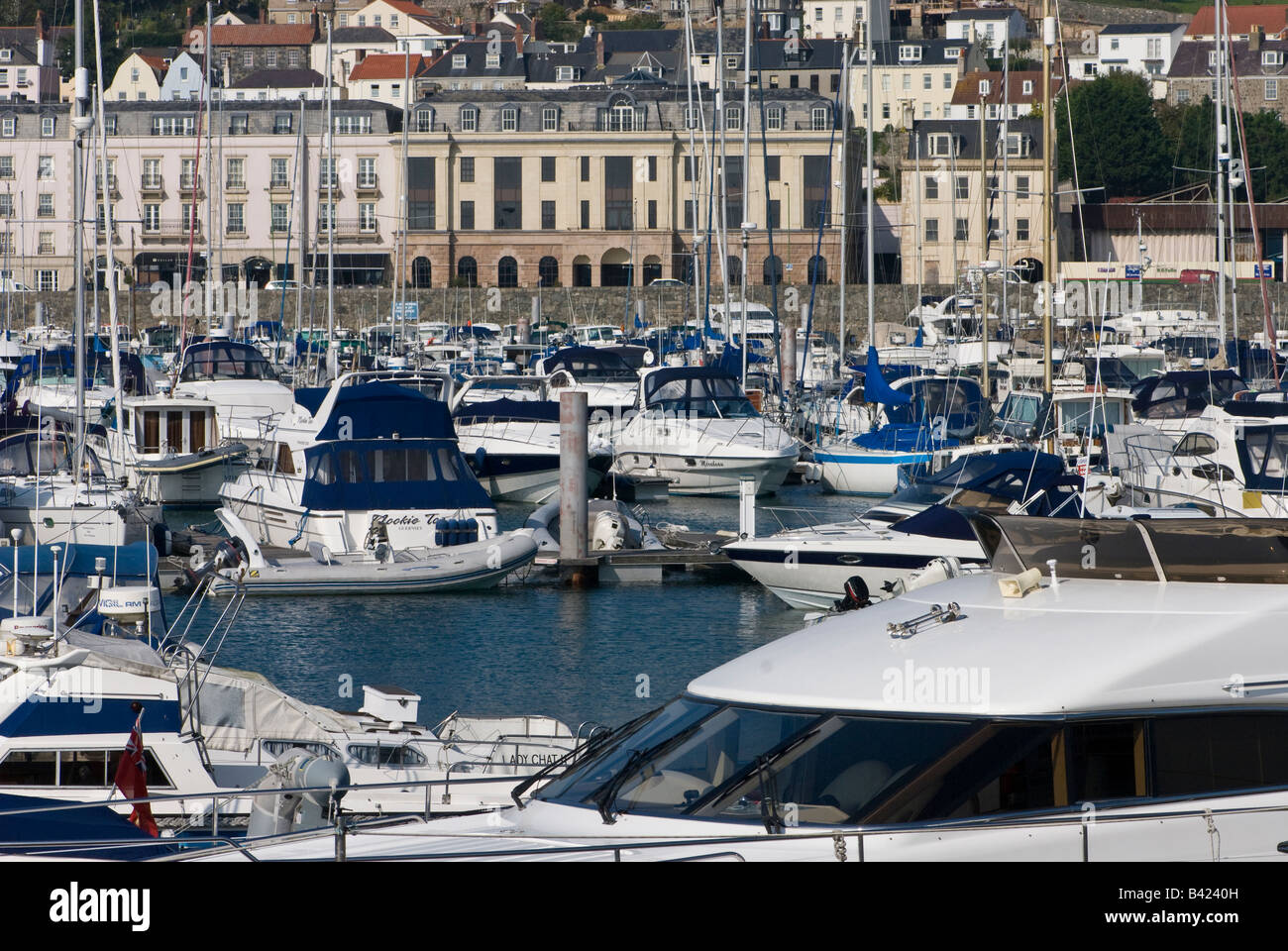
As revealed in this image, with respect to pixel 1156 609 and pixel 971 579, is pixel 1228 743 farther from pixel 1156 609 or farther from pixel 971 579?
pixel 971 579

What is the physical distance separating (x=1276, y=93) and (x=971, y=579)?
123714 millimetres

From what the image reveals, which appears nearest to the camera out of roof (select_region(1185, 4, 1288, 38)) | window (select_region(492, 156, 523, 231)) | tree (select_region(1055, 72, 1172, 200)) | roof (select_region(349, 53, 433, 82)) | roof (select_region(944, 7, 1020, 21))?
window (select_region(492, 156, 523, 231))

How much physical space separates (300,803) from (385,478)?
14430 mm

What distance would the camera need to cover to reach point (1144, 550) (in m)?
7.53

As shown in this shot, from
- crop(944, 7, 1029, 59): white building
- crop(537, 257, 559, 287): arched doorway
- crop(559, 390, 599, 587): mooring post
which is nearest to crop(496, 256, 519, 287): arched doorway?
crop(537, 257, 559, 287): arched doorway

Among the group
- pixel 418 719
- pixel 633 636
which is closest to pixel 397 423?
pixel 633 636

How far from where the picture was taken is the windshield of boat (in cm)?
3659

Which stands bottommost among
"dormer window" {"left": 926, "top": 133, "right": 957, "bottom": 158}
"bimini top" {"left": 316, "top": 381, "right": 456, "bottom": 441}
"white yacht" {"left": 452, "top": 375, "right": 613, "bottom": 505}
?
"white yacht" {"left": 452, "top": 375, "right": 613, "bottom": 505}

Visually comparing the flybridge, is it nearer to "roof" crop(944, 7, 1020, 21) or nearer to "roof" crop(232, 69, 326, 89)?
"roof" crop(232, 69, 326, 89)

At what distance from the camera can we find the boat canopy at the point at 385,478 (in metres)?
23.2

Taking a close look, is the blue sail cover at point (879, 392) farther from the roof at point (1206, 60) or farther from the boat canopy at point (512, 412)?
the roof at point (1206, 60)

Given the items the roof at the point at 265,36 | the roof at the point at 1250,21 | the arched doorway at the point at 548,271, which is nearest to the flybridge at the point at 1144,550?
the arched doorway at the point at 548,271

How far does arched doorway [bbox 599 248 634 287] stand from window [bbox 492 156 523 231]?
13.8ft

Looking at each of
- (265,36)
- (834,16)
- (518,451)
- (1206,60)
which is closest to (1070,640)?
(518,451)
